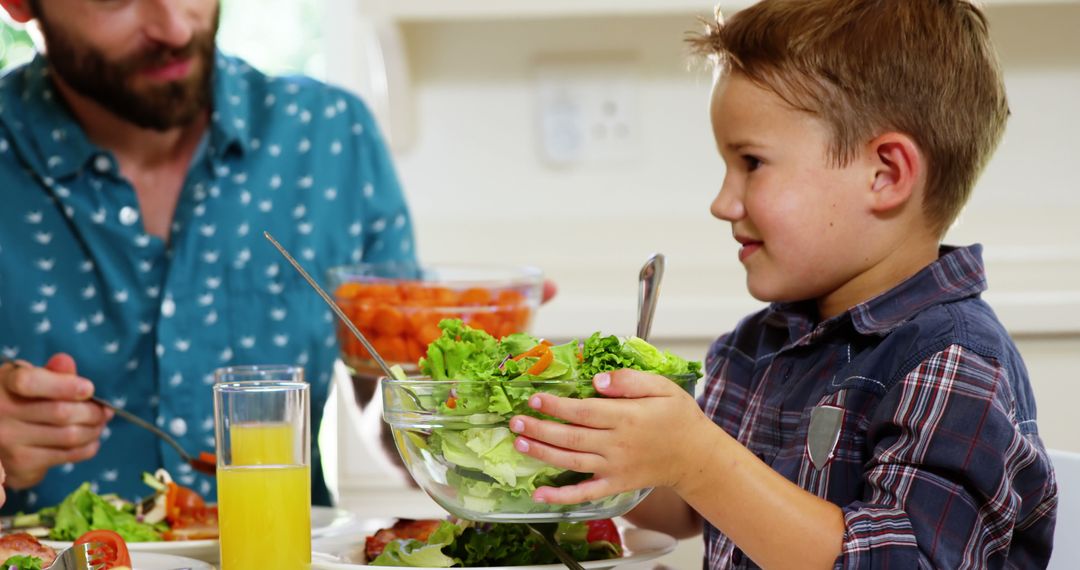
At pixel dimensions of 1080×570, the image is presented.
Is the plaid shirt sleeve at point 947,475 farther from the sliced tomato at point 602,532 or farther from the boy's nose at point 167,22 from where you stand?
the boy's nose at point 167,22

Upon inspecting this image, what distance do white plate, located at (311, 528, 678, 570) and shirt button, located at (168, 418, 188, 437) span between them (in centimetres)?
64

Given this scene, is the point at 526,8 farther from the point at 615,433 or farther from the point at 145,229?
the point at 615,433

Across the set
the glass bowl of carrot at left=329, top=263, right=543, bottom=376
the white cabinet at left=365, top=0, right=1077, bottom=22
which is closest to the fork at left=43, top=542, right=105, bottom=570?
the glass bowl of carrot at left=329, top=263, right=543, bottom=376

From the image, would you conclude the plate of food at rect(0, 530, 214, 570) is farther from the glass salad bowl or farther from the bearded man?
the bearded man

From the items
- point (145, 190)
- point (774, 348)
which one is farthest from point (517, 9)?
point (774, 348)

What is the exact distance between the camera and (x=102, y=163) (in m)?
1.67

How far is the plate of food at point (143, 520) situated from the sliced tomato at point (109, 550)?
0.12 m

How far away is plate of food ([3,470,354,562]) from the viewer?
113 cm

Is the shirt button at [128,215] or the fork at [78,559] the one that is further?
the shirt button at [128,215]

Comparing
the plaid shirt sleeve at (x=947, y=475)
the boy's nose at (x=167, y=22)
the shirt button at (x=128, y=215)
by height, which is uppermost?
the boy's nose at (x=167, y=22)

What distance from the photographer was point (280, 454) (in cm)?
95

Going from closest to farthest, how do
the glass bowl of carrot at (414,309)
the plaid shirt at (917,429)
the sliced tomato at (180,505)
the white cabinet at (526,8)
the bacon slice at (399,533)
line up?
the plaid shirt at (917,429) → the bacon slice at (399,533) → the sliced tomato at (180,505) → the glass bowl of carrot at (414,309) → the white cabinet at (526,8)

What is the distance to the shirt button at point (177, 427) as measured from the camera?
1657 mm

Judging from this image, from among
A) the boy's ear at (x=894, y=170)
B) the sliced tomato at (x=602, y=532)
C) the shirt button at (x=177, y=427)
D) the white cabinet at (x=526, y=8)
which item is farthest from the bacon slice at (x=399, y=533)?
the white cabinet at (x=526, y=8)
